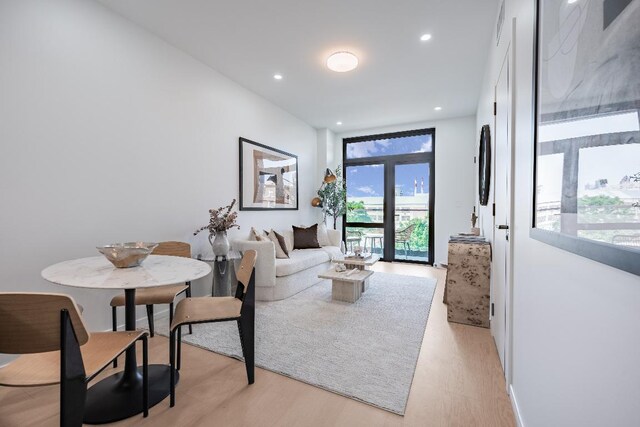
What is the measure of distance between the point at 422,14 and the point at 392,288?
3.18 m

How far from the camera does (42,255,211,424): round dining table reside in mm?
1395

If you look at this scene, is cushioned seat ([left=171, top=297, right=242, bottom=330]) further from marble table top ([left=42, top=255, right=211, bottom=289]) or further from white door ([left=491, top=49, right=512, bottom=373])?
white door ([left=491, top=49, right=512, bottom=373])

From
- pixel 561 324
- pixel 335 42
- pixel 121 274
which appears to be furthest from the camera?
pixel 335 42

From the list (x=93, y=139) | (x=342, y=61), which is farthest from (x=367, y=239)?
(x=93, y=139)

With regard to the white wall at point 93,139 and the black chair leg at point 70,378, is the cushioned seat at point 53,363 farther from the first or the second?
the white wall at point 93,139

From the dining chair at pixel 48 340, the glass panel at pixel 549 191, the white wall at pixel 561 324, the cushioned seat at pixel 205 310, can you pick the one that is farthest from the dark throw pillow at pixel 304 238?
the glass panel at pixel 549 191

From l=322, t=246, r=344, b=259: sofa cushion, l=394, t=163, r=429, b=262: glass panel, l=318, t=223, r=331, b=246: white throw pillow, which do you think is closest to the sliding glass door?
l=394, t=163, r=429, b=262: glass panel

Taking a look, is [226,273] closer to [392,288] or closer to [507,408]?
[392,288]

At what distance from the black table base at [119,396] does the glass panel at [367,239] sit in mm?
4503

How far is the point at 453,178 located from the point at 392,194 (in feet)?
3.94

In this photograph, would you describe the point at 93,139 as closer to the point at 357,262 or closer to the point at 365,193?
the point at 357,262

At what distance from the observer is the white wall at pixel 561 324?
64 centimetres

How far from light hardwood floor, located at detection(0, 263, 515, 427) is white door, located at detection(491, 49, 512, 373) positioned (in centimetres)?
32

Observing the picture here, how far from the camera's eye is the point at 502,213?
2.16 metres
